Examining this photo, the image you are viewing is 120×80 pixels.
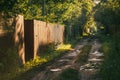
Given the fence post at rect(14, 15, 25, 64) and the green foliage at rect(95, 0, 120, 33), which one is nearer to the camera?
the fence post at rect(14, 15, 25, 64)

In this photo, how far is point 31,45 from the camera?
1873cm

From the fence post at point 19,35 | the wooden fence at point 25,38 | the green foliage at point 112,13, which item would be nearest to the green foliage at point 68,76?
the wooden fence at point 25,38

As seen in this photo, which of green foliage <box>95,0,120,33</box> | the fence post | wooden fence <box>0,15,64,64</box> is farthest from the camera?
green foliage <box>95,0,120,33</box>

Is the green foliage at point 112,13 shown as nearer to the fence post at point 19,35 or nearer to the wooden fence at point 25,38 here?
the wooden fence at point 25,38

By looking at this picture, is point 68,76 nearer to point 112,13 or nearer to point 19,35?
point 19,35

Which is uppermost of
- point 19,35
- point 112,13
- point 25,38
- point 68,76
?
point 112,13

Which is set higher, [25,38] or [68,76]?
[25,38]

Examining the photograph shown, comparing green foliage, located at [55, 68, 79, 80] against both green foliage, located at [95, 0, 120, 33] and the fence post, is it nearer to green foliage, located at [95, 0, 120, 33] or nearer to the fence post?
the fence post

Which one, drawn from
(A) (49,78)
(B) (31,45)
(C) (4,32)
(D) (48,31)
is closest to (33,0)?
(D) (48,31)

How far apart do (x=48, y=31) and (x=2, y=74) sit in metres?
12.4

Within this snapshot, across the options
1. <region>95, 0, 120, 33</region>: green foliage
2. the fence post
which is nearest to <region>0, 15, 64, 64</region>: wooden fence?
the fence post

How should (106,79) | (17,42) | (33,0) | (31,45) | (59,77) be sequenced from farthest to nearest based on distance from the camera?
(33,0), (31,45), (17,42), (59,77), (106,79)

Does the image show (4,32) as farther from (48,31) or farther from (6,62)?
(48,31)

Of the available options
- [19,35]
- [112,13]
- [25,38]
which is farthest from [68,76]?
[112,13]
